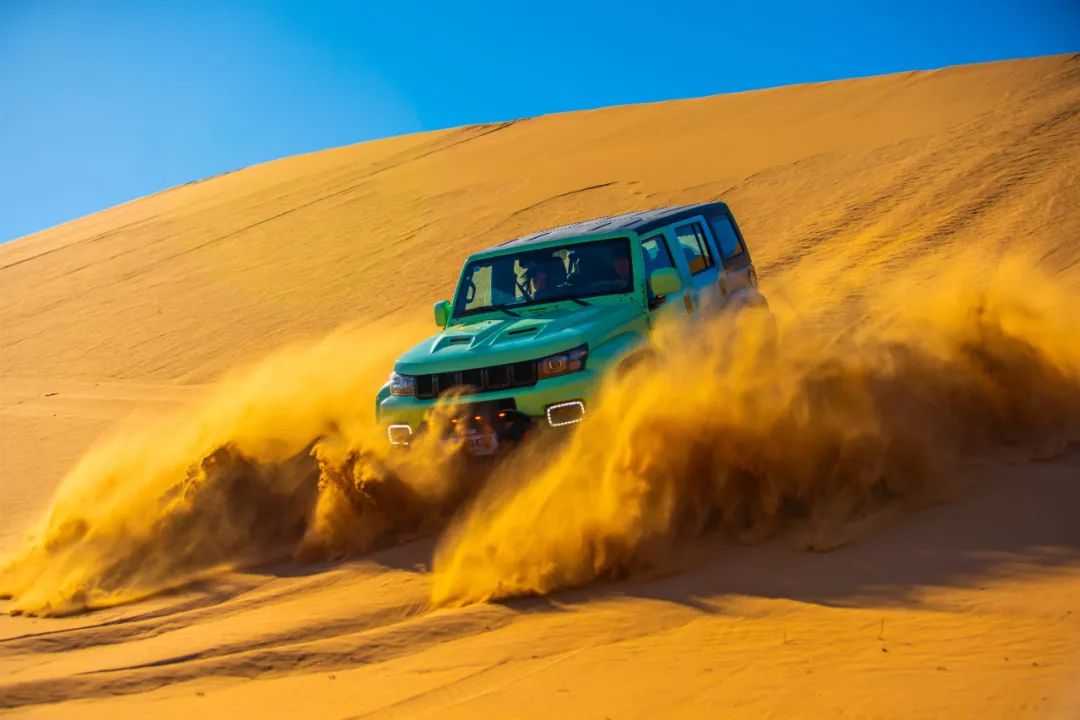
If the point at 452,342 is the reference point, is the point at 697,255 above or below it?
above

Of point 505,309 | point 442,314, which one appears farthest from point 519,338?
point 442,314

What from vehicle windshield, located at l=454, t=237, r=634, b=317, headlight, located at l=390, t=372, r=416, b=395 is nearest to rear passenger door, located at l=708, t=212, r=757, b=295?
vehicle windshield, located at l=454, t=237, r=634, b=317

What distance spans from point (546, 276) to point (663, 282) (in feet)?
3.41

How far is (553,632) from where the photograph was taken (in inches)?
217

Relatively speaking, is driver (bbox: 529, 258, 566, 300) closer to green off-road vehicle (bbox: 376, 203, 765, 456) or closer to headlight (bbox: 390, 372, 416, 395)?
green off-road vehicle (bbox: 376, 203, 765, 456)

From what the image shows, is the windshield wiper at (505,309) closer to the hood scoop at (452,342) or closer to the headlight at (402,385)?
the hood scoop at (452,342)

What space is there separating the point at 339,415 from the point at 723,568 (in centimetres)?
389

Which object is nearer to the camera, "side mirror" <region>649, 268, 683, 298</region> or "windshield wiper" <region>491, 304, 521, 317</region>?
"side mirror" <region>649, 268, 683, 298</region>

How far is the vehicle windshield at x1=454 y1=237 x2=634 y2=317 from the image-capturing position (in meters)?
8.18

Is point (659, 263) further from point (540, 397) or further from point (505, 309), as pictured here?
point (540, 397)

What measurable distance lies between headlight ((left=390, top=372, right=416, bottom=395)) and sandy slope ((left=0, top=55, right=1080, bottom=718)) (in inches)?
41.3

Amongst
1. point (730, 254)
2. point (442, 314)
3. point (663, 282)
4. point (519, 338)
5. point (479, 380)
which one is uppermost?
point (730, 254)

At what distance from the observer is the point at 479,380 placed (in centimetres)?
735

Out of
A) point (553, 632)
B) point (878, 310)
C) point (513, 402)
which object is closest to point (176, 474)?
point (513, 402)
